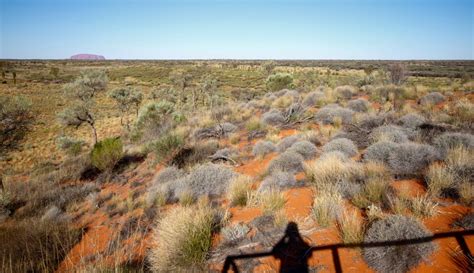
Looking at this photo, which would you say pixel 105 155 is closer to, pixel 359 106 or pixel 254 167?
pixel 254 167

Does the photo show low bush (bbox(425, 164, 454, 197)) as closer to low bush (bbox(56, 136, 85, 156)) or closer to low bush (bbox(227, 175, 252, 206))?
low bush (bbox(227, 175, 252, 206))

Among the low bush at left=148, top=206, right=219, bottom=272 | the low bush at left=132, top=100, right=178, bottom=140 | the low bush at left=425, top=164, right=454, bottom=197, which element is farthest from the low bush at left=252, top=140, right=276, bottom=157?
the low bush at left=132, top=100, right=178, bottom=140

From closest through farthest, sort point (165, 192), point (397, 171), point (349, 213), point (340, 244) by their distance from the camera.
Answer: point (340, 244) < point (349, 213) < point (397, 171) < point (165, 192)

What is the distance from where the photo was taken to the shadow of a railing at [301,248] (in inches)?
137

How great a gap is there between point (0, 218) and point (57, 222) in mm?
2825

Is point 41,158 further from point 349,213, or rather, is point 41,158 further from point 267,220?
point 349,213

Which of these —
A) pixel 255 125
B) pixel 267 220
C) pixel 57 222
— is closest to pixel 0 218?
pixel 57 222

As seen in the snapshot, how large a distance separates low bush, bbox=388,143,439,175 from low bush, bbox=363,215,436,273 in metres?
2.35

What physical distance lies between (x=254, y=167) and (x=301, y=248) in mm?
4259

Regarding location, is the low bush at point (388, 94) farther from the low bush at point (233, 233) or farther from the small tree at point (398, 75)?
the low bush at point (233, 233)

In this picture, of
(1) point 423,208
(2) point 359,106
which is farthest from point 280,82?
(1) point 423,208

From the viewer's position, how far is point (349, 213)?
450 cm

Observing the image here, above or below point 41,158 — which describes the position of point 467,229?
above

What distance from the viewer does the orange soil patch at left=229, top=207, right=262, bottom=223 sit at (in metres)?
5.21
